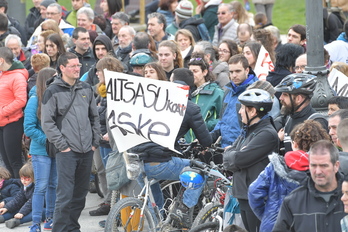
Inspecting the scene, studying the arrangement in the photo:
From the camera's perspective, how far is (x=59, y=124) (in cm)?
883

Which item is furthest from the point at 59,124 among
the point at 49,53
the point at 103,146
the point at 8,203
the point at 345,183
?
the point at 345,183

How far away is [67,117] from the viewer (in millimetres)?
8812

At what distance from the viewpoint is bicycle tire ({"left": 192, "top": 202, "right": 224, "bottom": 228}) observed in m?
7.92

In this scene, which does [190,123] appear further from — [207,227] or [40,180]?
[40,180]

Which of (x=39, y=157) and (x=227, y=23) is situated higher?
(x=227, y=23)

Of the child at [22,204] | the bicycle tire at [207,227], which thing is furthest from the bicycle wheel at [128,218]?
the child at [22,204]

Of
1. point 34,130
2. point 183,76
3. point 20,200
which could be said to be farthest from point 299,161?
point 20,200

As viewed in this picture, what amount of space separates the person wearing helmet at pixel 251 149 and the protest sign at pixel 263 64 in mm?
3131

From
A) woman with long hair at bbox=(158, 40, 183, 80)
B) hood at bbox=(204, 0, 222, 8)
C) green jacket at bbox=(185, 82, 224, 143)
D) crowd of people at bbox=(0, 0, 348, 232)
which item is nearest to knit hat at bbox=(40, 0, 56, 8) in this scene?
crowd of people at bbox=(0, 0, 348, 232)

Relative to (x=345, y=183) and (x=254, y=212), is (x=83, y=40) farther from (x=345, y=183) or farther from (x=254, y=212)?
(x=345, y=183)

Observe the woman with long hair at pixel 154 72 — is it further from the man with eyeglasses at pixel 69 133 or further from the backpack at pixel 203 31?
the backpack at pixel 203 31

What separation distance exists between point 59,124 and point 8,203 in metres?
2.00

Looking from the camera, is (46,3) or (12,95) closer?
(12,95)

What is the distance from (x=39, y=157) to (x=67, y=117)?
995 mm
